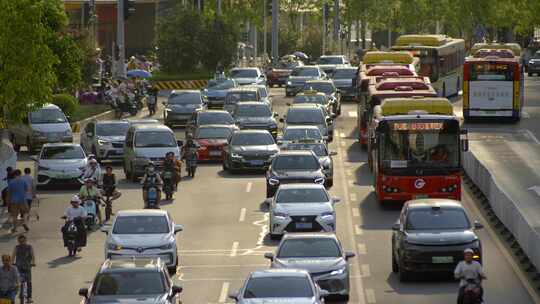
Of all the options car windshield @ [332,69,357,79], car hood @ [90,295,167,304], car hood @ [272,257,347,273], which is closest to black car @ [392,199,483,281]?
car hood @ [272,257,347,273]

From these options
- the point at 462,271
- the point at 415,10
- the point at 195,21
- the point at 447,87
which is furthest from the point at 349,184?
the point at 415,10

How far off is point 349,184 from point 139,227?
665 inches

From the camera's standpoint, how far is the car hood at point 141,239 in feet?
112

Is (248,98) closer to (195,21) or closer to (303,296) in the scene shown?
(195,21)

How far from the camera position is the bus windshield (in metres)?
43.8

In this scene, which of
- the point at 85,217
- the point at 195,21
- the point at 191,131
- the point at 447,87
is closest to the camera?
the point at 85,217

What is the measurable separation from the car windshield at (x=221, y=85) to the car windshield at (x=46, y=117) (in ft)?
61.7

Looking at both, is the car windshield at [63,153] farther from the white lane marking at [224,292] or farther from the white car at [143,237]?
the white lane marking at [224,292]

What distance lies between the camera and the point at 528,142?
63.7 metres

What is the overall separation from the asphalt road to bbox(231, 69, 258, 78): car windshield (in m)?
31.8

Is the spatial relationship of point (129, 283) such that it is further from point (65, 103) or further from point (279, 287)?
point (65, 103)

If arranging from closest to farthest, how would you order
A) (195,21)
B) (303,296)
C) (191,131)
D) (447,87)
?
(303,296)
(191,131)
(447,87)
(195,21)

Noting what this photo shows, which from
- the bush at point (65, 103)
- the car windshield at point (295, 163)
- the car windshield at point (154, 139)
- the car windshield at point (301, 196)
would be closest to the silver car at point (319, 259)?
the car windshield at point (301, 196)

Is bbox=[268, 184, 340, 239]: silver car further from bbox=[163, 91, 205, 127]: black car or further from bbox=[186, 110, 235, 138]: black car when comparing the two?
bbox=[163, 91, 205, 127]: black car
